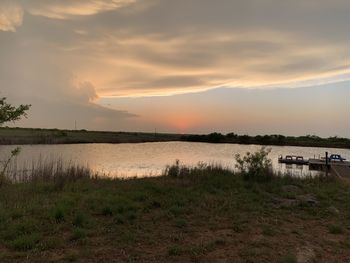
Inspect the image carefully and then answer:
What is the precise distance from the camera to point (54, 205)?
7.79m

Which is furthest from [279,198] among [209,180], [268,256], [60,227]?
[60,227]

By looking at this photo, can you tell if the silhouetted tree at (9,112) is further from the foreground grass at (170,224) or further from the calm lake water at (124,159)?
the calm lake water at (124,159)

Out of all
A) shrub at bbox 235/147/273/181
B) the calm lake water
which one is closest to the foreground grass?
shrub at bbox 235/147/273/181

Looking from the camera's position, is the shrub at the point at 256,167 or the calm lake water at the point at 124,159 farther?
the calm lake water at the point at 124,159

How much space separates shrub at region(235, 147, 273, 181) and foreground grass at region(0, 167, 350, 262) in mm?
2402

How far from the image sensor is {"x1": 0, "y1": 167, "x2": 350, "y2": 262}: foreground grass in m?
5.43

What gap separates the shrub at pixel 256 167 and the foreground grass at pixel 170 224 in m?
2.40

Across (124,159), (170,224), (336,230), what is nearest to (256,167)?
(336,230)

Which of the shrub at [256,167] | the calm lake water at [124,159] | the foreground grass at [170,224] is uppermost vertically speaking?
the shrub at [256,167]

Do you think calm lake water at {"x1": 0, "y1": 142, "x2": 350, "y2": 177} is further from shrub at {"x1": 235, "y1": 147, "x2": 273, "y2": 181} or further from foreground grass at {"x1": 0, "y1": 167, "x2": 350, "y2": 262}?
foreground grass at {"x1": 0, "y1": 167, "x2": 350, "y2": 262}

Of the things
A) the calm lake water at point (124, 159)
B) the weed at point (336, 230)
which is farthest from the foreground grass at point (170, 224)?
the calm lake water at point (124, 159)

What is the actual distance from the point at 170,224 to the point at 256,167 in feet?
24.5

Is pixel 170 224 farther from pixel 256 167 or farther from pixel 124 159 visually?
pixel 124 159

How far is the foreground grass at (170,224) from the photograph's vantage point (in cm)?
543
